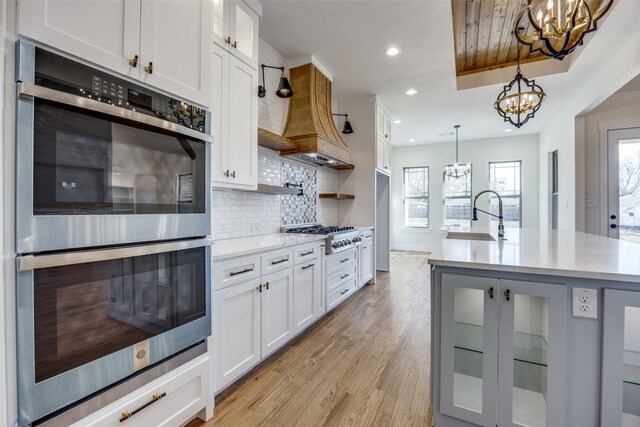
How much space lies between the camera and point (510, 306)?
54.9 inches

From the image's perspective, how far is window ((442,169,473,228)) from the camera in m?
7.74

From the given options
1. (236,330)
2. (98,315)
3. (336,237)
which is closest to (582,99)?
(336,237)

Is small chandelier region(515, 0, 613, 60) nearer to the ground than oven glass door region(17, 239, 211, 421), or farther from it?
farther from it

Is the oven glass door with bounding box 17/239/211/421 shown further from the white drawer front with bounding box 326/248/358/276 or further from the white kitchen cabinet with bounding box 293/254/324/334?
the white drawer front with bounding box 326/248/358/276

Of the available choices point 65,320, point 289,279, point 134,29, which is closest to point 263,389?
point 289,279

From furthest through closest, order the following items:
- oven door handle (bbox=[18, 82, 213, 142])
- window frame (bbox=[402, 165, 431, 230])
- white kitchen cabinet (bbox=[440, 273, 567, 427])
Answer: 1. window frame (bbox=[402, 165, 431, 230])
2. white kitchen cabinet (bbox=[440, 273, 567, 427])
3. oven door handle (bbox=[18, 82, 213, 142])

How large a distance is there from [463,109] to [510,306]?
15.9 feet

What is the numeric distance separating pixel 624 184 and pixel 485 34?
124 inches

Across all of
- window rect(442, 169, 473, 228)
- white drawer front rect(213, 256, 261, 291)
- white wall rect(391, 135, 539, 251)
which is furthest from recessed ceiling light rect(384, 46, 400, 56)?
window rect(442, 169, 473, 228)

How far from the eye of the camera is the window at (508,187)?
24.1 feet

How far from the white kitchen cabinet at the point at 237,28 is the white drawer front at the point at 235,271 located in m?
1.60

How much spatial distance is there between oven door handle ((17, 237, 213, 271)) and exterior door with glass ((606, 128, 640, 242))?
571 cm

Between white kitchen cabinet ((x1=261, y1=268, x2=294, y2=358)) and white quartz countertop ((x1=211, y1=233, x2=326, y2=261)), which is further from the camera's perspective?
white kitchen cabinet ((x1=261, y1=268, x2=294, y2=358))

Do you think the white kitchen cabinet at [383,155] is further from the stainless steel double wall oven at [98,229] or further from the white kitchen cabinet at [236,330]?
the stainless steel double wall oven at [98,229]
